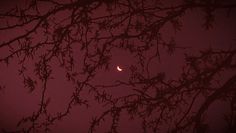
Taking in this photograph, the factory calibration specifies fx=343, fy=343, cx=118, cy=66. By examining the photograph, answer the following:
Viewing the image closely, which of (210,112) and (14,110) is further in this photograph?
(14,110)

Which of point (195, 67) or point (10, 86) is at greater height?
point (195, 67)

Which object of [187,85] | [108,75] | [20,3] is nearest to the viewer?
[187,85]

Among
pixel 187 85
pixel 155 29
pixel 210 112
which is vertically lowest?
pixel 210 112

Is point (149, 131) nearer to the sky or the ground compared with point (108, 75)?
nearer to the ground

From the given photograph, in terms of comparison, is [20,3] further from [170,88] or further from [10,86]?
[170,88]

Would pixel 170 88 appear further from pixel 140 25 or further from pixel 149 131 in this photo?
pixel 149 131

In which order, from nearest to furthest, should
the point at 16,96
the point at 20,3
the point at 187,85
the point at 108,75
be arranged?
the point at 187,85 → the point at 108,75 → the point at 16,96 → the point at 20,3

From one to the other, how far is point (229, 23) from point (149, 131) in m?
3.46

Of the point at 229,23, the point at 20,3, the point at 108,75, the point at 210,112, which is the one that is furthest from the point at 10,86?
the point at 229,23

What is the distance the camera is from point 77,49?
26.4 ft

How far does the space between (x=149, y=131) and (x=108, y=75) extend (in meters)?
1.56

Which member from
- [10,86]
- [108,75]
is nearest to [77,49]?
[108,75]

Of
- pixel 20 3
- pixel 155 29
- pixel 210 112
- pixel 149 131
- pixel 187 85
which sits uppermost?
pixel 20 3

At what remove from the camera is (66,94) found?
7926 mm
